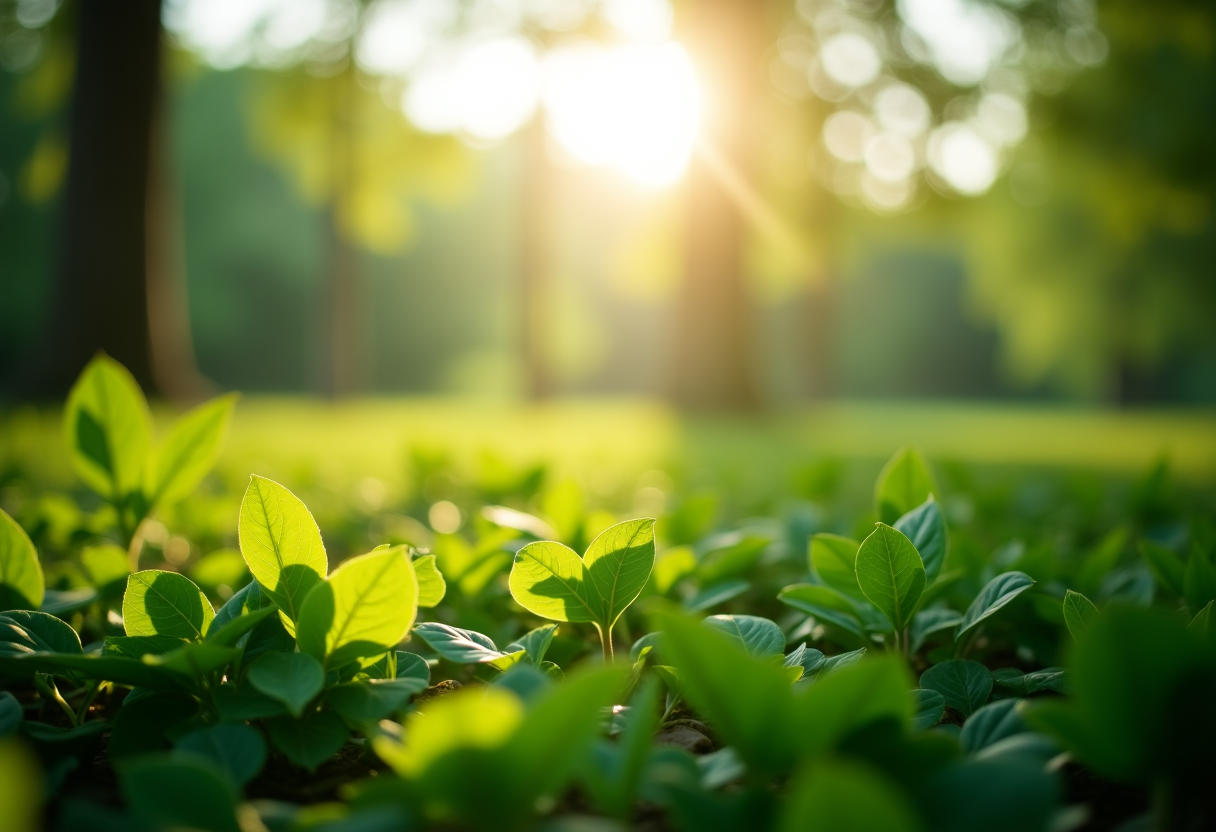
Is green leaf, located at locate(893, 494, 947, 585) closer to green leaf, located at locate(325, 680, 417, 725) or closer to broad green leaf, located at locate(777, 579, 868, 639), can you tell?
broad green leaf, located at locate(777, 579, 868, 639)

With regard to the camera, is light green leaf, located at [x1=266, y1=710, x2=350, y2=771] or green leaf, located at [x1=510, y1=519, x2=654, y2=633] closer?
light green leaf, located at [x1=266, y1=710, x2=350, y2=771]

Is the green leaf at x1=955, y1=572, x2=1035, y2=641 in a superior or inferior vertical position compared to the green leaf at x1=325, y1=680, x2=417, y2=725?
superior

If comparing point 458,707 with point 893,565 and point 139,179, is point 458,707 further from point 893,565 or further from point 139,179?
point 139,179

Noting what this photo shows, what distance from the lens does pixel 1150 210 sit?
998 cm

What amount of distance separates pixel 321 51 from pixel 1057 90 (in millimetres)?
10121

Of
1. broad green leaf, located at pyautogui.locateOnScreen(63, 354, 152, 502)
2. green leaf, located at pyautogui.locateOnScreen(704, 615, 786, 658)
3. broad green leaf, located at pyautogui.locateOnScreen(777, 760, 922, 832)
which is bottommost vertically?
green leaf, located at pyautogui.locateOnScreen(704, 615, 786, 658)

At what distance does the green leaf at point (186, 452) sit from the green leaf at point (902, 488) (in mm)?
906

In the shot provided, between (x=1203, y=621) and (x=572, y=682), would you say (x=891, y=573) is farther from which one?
(x=572, y=682)

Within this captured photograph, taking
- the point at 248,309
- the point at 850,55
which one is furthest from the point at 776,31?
the point at 248,309

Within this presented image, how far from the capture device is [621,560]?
2.59ft

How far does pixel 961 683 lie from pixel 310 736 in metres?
0.62

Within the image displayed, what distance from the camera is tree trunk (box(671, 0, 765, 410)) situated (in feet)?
29.3

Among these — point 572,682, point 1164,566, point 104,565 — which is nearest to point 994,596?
point 1164,566

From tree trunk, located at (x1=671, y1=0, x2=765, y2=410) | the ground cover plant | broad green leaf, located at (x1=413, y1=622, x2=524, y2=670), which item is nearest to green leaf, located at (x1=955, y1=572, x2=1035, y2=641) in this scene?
the ground cover plant
